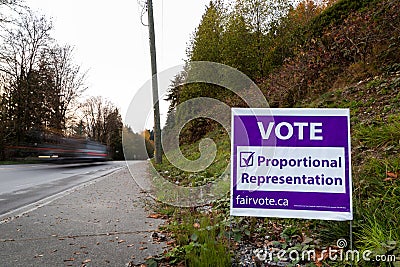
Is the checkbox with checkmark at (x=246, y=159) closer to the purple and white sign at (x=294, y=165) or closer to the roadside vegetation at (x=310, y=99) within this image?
the purple and white sign at (x=294, y=165)

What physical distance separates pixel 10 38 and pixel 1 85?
4705 mm

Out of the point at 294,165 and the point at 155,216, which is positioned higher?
the point at 294,165

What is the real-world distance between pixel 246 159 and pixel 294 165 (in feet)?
1.65

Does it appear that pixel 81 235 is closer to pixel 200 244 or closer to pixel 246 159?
pixel 200 244

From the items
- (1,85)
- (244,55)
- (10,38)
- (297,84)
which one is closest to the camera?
(297,84)

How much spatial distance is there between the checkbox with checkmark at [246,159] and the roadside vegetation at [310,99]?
2.43 ft

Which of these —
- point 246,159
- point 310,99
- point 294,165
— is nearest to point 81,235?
point 246,159

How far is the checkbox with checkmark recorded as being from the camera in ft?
11.8

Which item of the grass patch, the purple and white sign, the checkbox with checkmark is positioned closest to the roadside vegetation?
the grass patch

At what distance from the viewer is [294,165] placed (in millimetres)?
3471

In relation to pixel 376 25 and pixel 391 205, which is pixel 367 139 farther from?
pixel 376 25

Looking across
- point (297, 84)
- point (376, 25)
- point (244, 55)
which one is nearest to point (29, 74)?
point (244, 55)

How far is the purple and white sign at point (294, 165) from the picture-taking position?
132 inches

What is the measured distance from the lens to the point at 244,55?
1827 cm
